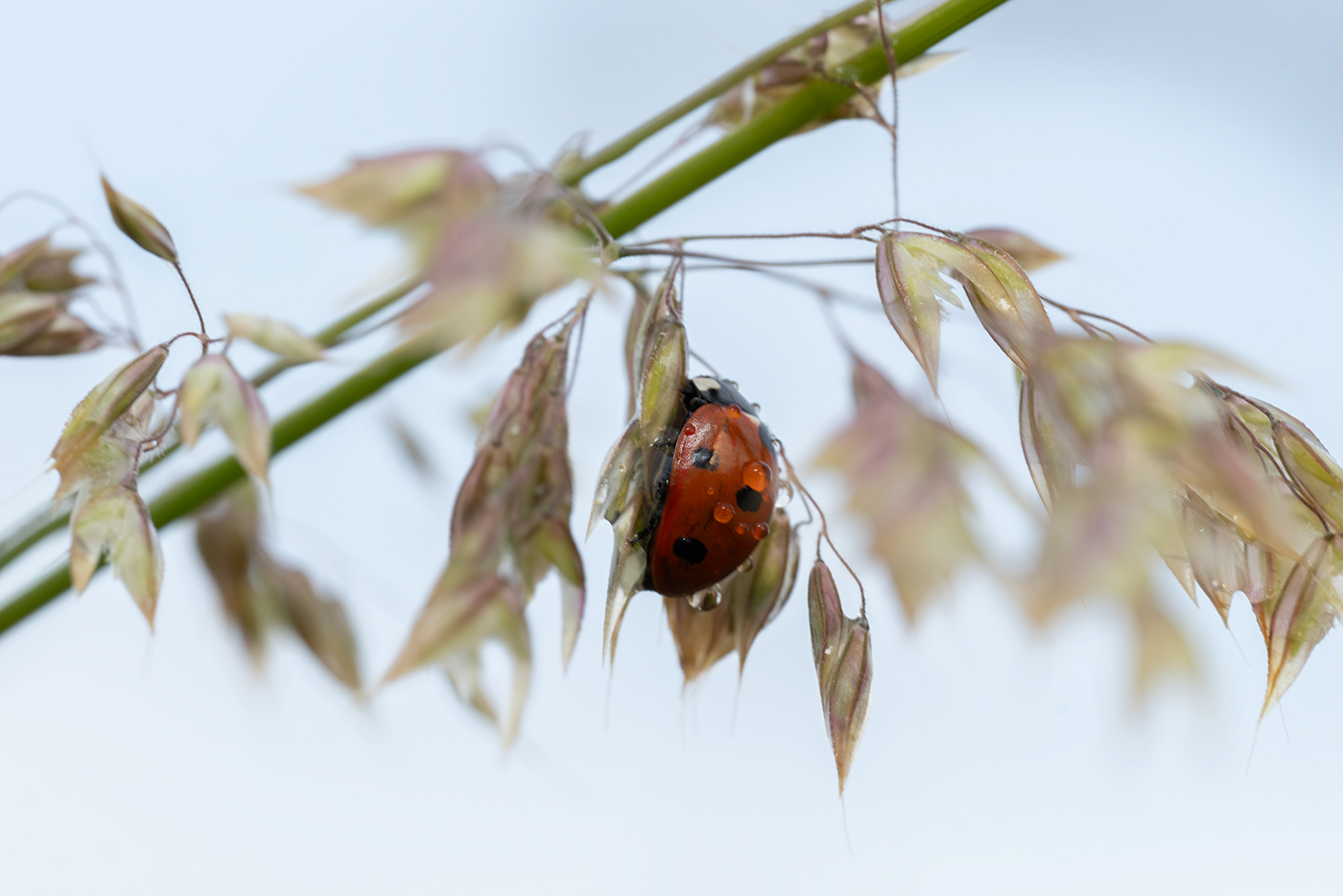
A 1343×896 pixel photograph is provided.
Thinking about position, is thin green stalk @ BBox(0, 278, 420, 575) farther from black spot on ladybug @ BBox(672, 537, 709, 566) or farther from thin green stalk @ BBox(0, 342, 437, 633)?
black spot on ladybug @ BBox(672, 537, 709, 566)

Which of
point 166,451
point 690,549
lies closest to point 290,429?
point 166,451

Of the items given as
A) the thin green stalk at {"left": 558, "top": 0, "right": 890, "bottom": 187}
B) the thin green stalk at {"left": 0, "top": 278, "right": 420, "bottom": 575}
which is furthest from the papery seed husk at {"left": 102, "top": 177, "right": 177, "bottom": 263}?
the thin green stalk at {"left": 558, "top": 0, "right": 890, "bottom": 187}

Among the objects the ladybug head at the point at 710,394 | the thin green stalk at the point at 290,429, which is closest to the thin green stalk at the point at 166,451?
the thin green stalk at the point at 290,429

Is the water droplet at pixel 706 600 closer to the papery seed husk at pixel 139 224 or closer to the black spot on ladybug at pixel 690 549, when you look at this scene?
the black spot on ladybug at pixel 690 549

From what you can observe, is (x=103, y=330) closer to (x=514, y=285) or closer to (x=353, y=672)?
(x=353, y=672)

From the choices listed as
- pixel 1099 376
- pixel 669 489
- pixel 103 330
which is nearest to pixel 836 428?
pixel 669 489

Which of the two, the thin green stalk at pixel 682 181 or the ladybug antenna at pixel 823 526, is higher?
the thin green stalk at pixel 682 181

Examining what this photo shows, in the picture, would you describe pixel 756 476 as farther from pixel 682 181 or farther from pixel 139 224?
pixel 139 224

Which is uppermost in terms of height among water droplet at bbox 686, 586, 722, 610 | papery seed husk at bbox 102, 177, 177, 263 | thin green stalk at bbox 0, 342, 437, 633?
papery seed husk at bbox 102, 177, 177, 263
